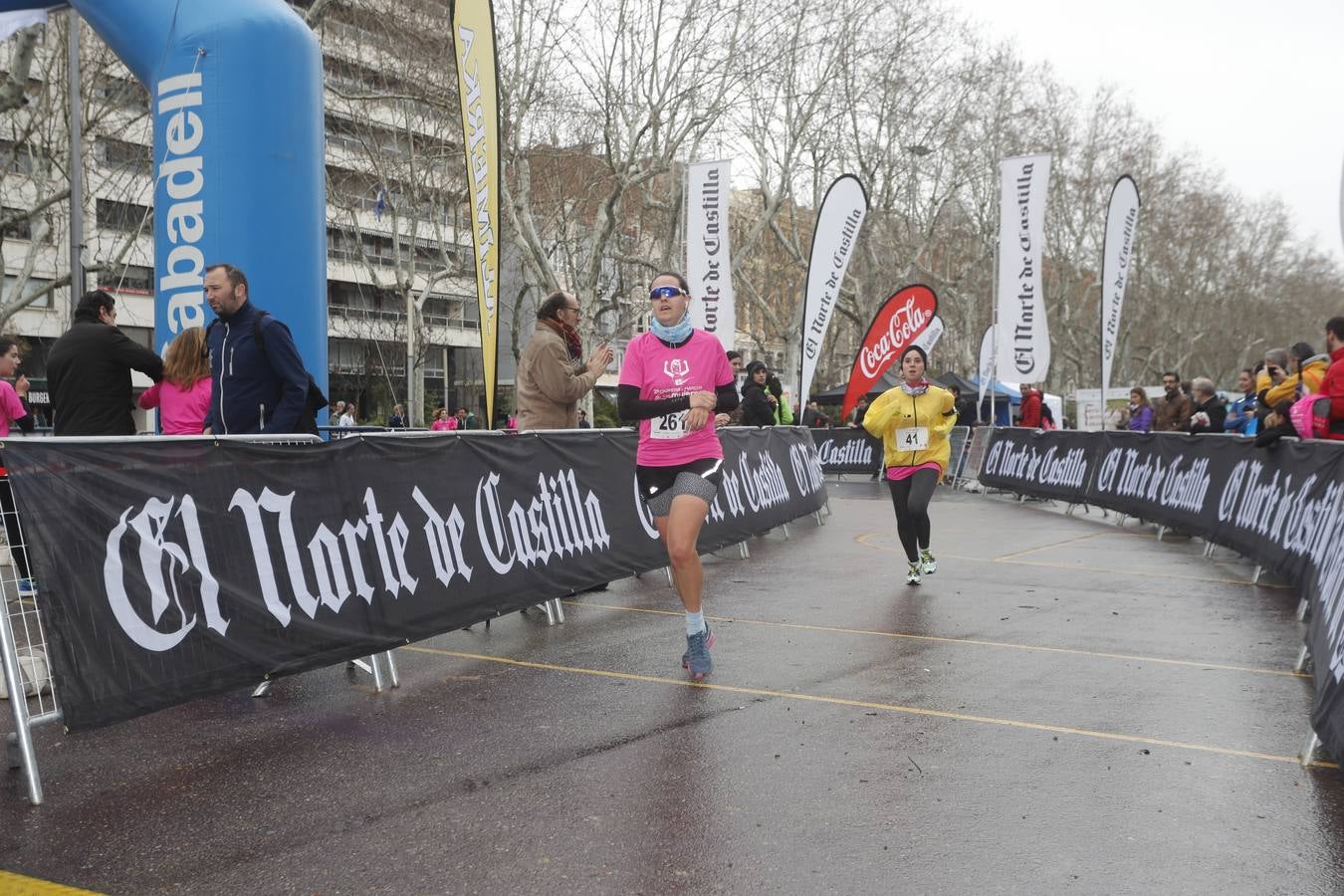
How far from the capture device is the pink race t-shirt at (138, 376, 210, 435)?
302 inches

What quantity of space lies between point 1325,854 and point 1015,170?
20950mm

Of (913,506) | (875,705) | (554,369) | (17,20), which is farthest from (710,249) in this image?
(875,705)

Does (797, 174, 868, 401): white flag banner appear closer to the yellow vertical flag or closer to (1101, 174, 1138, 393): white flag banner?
(1101, 174, 1138, 393): white flag banner

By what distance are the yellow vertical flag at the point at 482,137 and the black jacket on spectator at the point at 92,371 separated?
8.67 ft

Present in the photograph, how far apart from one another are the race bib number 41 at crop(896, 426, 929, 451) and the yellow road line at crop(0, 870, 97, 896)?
7557 millimetres

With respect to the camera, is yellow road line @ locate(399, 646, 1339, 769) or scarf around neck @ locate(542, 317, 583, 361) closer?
yellow road line @ locate(399, 646, 1339, 769)

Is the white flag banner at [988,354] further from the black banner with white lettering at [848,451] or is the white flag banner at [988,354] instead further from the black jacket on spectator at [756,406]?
the black jacket on spectator at [756,406]

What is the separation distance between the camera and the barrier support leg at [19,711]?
13.6 ft

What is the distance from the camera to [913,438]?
9.80 meters

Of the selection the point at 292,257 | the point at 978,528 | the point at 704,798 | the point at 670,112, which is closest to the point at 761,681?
the point at 704,798

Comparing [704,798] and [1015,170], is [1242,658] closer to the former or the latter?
[704,798]

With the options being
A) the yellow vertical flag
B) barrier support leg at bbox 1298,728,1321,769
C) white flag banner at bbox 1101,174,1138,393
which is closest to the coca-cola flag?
white flag banner at bbox 1101,174,1138,393

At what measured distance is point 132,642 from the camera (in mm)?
4480

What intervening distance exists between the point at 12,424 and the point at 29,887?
9914 millimetres
